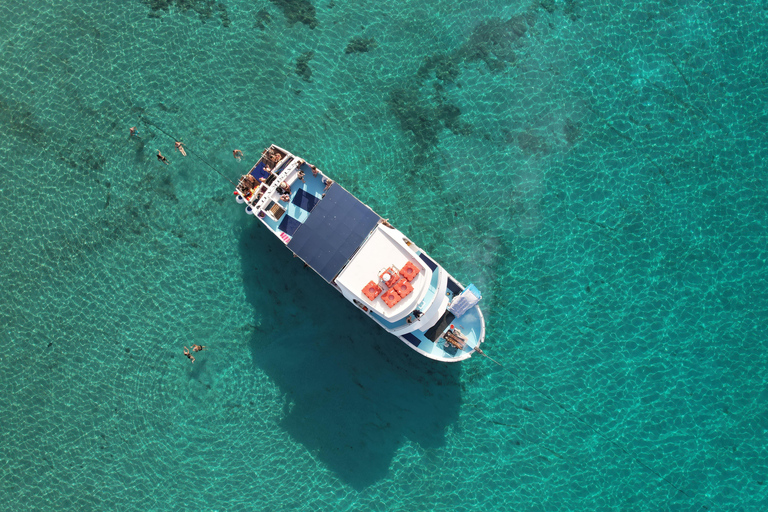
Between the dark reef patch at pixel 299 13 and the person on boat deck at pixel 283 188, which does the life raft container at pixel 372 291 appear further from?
the dark reef patch at pixel 299 13

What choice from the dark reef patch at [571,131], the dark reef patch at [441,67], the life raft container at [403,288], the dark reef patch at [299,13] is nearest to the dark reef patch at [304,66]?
the dark reef patch at [299,13]

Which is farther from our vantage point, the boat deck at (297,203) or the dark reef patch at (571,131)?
the dark reef patch at (571,131)

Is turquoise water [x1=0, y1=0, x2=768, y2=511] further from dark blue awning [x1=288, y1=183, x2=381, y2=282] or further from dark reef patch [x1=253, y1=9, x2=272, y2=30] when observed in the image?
dark blue awning [x1=288, y1=183, x2=381, y2=282]

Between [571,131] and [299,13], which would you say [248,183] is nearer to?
[299,13]

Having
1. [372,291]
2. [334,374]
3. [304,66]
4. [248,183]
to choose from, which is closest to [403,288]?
[372,291]

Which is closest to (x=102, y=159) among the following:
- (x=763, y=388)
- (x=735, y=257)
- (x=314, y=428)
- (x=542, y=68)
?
(x=314, y=428)
